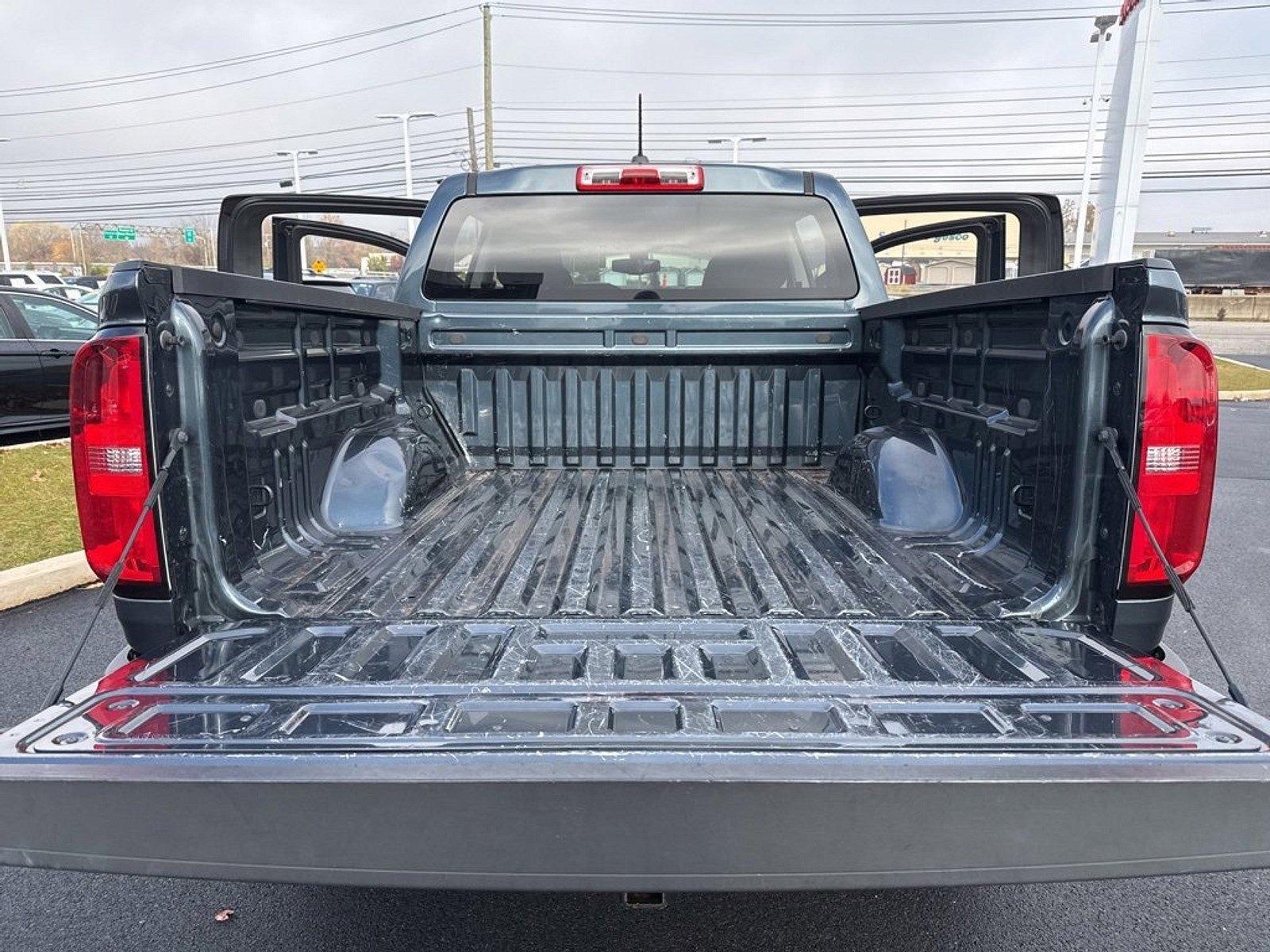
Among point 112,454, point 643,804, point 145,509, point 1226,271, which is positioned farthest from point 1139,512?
point 1226,271

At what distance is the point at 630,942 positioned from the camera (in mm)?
2191

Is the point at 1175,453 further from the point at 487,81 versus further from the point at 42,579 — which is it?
the point at 487,81

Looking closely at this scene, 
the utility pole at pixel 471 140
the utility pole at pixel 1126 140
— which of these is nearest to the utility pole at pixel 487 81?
the utility pole at pixel 471 140

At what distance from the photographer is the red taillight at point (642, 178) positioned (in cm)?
325

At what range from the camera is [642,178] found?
128 inches

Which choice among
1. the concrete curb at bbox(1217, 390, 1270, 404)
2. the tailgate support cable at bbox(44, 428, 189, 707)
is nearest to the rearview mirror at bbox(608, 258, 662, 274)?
the tailgate support cable at bbox(44, 428, 189, 707)

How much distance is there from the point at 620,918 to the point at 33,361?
8737 mm

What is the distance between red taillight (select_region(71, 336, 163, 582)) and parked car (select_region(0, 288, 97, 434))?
753cm

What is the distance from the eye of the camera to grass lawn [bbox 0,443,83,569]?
209 inches

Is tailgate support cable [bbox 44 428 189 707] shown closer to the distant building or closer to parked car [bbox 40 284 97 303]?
parked car [bbox 40 284 97 303]

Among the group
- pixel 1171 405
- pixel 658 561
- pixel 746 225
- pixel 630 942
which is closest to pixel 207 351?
pixel 658 561

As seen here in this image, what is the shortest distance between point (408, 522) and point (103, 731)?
1415 mm

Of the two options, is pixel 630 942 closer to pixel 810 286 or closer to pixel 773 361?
pixel 773 361

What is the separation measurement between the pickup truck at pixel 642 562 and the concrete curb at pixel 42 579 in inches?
104
